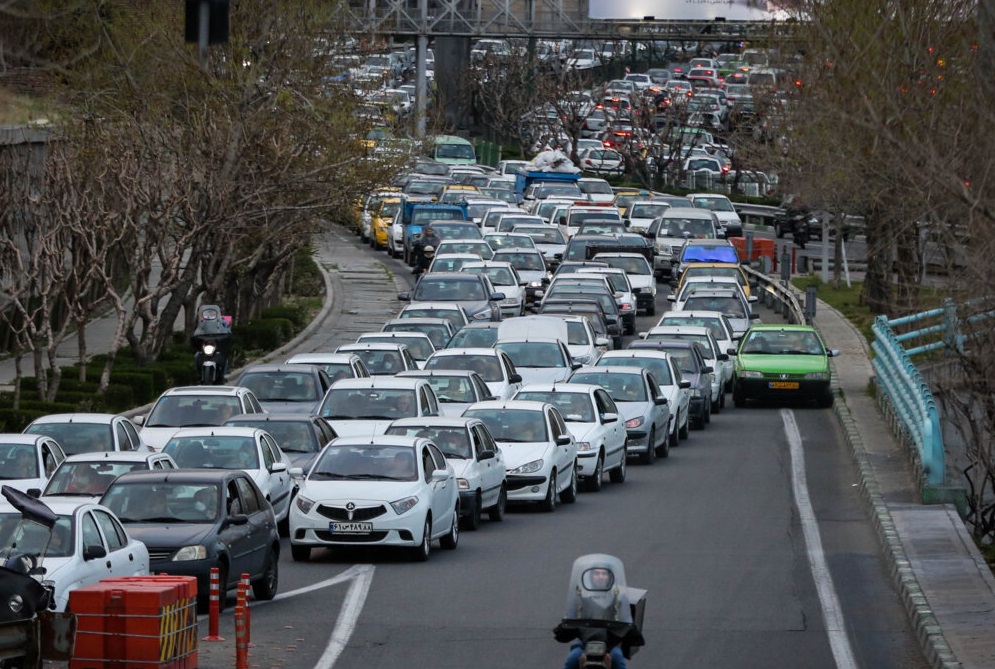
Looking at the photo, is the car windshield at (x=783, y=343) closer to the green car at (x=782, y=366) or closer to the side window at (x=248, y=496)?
the green car at (x=782, y=366)

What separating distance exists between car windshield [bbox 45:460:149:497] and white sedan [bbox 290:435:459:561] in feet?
6.33

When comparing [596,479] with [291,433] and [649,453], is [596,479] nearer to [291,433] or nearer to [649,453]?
[649,453]

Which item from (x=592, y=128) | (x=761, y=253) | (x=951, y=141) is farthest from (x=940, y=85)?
(x=592, y=128)

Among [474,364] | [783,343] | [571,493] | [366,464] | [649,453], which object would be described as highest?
[366,464]

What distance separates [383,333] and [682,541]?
49.9 ft

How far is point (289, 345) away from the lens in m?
44.3

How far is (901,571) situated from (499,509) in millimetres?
6699

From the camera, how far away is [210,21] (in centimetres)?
1219

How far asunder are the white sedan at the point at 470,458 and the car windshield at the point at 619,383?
6.46 metres

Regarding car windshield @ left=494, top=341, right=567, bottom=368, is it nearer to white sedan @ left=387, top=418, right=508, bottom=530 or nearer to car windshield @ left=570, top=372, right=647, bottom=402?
car windshield @ left=570, top=372, right=647, bottom=402

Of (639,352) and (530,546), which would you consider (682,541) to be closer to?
(530,546)

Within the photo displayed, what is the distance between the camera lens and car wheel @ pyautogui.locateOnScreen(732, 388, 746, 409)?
38500 mm

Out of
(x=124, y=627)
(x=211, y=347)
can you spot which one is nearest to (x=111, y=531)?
(x=124, y=627)

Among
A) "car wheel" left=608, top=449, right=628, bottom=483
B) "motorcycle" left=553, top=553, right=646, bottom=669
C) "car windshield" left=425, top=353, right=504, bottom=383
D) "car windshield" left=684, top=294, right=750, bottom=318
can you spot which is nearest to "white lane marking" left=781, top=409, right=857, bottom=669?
"car wheel" left=608, top=449, right=628, bottom=483
